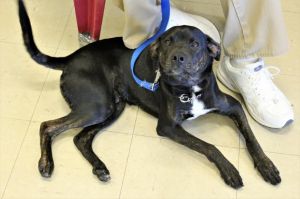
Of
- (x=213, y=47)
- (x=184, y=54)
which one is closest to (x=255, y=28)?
(x=213, y=47)

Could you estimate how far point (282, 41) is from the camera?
183cm

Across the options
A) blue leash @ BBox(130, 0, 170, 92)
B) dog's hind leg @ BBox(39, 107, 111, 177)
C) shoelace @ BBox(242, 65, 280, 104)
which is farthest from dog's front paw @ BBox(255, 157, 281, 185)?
dog's hind leg @ BBox(39, 107, 111, 177)

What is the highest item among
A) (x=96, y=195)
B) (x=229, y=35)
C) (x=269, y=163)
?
(x=229, y=35)

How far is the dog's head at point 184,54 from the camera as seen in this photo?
1604mm

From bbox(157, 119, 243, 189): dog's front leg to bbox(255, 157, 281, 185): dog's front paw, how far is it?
0.10 m

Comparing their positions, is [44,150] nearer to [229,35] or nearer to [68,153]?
[68,153]

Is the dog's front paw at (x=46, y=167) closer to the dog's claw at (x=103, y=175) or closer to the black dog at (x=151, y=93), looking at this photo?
the black dog at (x=151, y=93)

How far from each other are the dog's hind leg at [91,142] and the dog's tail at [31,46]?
1.03ft

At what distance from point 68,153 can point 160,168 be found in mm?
411

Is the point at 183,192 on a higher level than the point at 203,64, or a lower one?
lower

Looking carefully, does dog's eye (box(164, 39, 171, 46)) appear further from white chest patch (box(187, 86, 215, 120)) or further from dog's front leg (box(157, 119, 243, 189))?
dog's front leg (box(157, 119, 243, 189))

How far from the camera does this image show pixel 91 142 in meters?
1.92

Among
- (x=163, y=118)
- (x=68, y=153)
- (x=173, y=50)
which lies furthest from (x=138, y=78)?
(x=68, y=153)

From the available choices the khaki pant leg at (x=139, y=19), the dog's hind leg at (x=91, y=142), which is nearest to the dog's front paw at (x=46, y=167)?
the dog's hind leg at (x=91, y=142)
